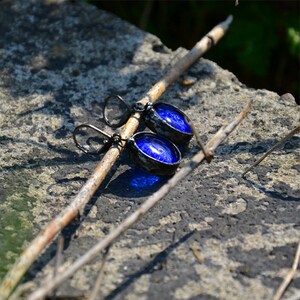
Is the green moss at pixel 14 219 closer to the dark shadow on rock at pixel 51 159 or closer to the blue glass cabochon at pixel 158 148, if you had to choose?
the dark shadow on rock at pixel 51 159

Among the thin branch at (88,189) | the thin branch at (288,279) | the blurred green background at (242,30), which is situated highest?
the thin branch at (288,279)

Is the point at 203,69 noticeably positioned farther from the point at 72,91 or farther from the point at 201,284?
the point at 201,284

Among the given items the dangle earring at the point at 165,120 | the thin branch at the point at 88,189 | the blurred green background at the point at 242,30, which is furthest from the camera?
the blurred green background at the point at 242,30

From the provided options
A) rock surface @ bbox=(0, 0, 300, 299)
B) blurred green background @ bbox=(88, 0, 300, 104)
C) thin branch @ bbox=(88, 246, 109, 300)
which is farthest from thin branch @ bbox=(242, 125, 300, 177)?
blurred green background @ bbox=(88, 0, 300, 104)

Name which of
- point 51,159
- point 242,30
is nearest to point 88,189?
point 51,159

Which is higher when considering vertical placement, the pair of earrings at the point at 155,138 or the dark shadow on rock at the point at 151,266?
the pair of earrings at the point at 155,138

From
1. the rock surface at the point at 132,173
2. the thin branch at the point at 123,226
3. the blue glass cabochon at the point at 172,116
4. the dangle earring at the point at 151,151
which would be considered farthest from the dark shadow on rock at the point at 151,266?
the blue glass cabochon at the point at 172,116

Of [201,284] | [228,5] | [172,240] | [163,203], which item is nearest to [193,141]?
[163,203]

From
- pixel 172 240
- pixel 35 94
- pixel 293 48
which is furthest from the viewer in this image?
pixel 293 48
